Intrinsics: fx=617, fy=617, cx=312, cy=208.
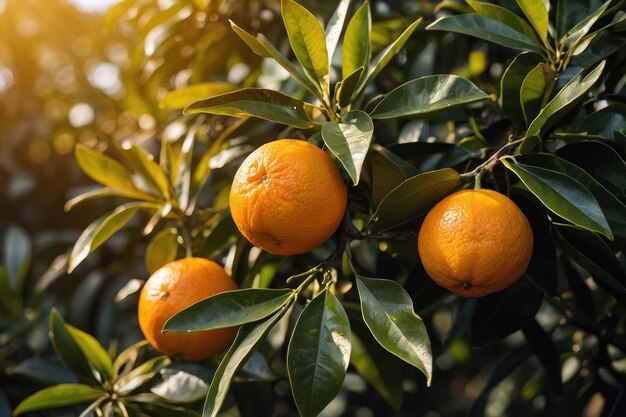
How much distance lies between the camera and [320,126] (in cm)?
100

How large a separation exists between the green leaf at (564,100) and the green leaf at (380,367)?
54 centimetres

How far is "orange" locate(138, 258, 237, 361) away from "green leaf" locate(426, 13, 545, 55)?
0.59 m

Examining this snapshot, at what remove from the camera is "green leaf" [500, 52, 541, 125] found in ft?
3.43

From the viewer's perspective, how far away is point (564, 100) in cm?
90

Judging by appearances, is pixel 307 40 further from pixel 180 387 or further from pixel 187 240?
pixel 180 387

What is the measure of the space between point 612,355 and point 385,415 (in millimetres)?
677

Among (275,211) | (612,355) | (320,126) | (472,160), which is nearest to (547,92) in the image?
(472,160)

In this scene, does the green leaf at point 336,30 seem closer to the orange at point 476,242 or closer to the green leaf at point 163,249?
the orange at point 476,242

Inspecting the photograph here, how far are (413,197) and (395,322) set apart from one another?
19 cm

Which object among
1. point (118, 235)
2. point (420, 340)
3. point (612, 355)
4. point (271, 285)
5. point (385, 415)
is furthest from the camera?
point (118, 235)

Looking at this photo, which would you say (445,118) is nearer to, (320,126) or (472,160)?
(472,160)

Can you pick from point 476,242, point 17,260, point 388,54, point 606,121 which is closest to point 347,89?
point 388,54

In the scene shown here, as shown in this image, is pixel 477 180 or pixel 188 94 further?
pixel 188 94

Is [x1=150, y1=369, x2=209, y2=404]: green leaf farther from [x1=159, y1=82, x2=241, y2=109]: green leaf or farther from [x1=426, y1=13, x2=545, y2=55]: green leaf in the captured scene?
[x1=426, y1=13, x2=545, y2=55]: green leaf
